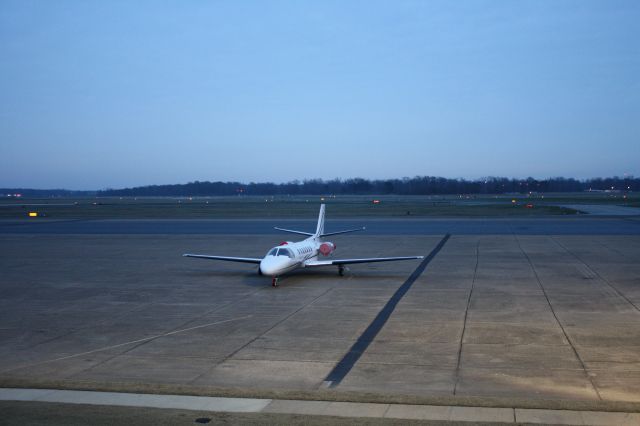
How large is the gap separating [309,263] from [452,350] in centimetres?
1522

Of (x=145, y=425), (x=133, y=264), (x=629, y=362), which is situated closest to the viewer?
(x=145, y=425)

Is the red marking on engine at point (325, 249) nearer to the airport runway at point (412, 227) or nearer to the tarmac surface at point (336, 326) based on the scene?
the tarmac surface at point (336, 326)

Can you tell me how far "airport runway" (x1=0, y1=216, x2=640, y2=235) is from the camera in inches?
2254

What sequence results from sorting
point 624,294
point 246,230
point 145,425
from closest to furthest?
point 145,425
point 624,294
point 246,230

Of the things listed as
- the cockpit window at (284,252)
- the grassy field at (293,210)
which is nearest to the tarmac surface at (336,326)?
the cockpit window at (284,252)

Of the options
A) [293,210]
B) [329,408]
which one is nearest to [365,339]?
[329,408]

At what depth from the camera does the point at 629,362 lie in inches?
605

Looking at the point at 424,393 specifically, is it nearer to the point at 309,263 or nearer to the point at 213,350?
the point at 213,350

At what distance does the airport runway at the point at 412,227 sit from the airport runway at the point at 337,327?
1959cm

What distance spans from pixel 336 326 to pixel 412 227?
44676 millimetres

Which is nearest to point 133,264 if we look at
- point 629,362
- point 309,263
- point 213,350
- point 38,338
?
point 309,263

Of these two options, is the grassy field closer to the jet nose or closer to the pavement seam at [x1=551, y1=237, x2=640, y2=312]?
the pavement seam at [x1=551, y1=237, x2=640, y2=312]

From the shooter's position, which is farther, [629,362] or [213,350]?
[213,350]

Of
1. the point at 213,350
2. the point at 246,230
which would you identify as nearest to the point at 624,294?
the point at 213,350
